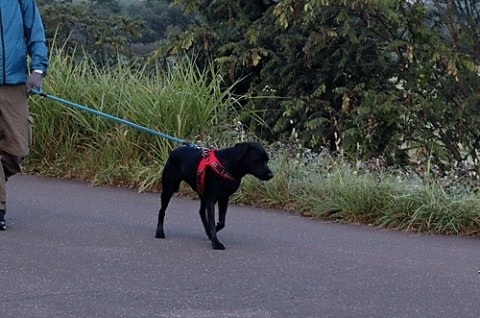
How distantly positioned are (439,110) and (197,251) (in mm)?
7590

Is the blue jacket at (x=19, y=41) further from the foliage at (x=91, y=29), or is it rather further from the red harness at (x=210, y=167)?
the foliage at (x=91, y=29)

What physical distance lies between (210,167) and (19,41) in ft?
6.02

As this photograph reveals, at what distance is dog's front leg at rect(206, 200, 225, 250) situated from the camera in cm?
795

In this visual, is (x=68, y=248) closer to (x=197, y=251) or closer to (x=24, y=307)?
(x=197, y=251)

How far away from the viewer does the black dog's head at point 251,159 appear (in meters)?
7.88

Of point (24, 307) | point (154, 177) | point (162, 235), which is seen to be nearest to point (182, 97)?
point (154, 177)

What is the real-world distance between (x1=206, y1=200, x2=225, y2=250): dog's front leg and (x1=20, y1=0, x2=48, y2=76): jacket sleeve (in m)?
1.71

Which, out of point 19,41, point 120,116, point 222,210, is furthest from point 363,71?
point 19,41

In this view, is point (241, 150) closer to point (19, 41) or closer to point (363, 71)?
point (19, 41)

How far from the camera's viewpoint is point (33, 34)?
840 cm

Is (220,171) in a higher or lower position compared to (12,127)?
lower

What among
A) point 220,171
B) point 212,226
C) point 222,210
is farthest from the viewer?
point 222,210

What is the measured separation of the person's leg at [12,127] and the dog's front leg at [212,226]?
161cm

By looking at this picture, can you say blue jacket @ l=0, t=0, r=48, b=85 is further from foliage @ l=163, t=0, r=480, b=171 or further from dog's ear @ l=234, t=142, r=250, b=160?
foliage @ l=163, t=0, r=480, b=171
